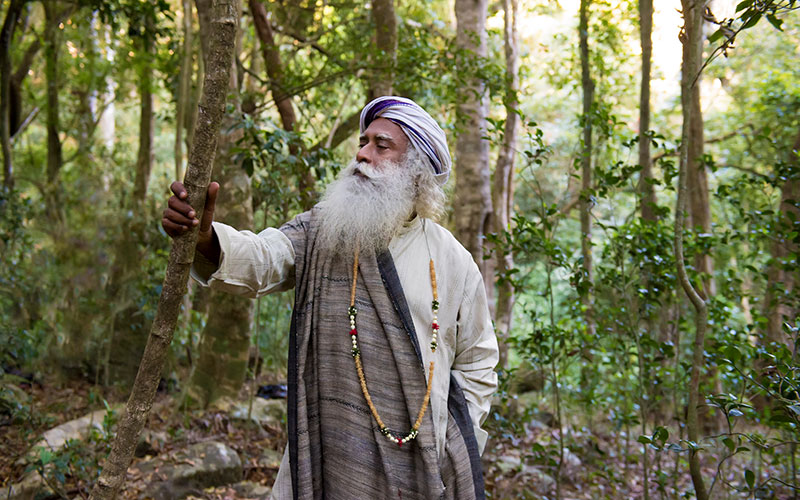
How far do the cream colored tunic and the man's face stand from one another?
26 cm

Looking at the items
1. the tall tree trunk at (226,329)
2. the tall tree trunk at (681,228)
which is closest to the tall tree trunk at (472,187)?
the tall tree trunk at (226,329)

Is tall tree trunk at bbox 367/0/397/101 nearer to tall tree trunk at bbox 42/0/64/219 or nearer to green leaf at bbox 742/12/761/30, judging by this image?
green leaf at bbox 742/12/761/30

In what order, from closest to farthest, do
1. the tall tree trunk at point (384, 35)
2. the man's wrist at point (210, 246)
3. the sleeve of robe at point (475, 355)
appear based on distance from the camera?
the man's wrist at point (210, 246), the sleeve of robe at point (475, 355), the tall tree trunk at point (384, 35)

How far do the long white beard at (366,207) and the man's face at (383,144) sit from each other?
25 millimetres

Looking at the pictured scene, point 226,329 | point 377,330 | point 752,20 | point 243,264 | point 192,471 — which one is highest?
point 752,20

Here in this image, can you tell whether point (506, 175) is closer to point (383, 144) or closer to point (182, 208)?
point (383, 144)

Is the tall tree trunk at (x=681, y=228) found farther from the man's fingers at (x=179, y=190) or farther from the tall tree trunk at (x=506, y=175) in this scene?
the tall tree trunk at (x=506, y=175)

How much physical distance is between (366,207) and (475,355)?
25.7 inches

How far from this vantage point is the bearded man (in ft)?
6.25

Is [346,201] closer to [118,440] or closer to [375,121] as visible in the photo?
[375,121]

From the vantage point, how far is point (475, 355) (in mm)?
2223

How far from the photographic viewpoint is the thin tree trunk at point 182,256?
1.54 metres

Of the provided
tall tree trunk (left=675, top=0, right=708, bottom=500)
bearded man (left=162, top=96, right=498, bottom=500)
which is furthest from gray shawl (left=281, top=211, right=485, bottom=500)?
tall tree trunk (left=675, top=0, right=708, bottom=500)

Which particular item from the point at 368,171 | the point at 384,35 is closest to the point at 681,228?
the point at 368,171
